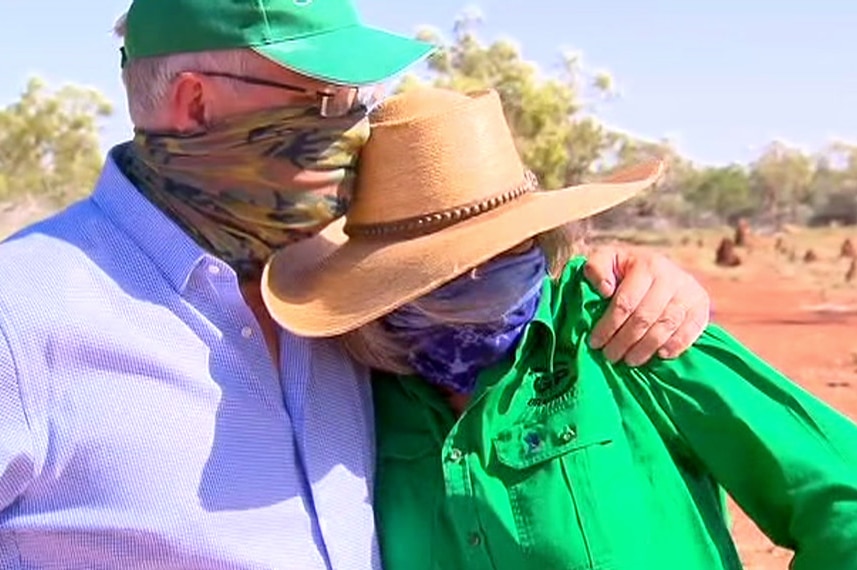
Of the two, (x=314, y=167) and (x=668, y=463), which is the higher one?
(x=314, y=167)

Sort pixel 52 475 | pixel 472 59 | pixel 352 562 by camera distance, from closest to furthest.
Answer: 1. pixel 52 475
2. pixel 352 562
3. pixel 472 59

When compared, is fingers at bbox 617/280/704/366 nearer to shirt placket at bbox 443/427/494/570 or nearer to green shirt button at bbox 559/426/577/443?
green shirt button at bbox 559/426/577/443

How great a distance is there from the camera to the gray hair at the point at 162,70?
2.60 metres

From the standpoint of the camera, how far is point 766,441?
2.59 metres

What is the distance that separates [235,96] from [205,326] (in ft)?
1.31

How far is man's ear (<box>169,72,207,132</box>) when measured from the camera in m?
2.63

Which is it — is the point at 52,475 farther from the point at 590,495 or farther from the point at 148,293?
the point at 590,495

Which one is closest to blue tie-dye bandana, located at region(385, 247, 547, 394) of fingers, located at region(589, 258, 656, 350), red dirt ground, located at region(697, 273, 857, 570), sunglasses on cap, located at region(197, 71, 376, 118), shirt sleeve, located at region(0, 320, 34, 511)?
fingers, located at region(589, 258, 656, 350)

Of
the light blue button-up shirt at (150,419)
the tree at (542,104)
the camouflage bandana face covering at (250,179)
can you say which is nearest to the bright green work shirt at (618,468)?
the light blue button-up shirt at (150,419)

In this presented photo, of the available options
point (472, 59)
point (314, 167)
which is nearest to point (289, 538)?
point (314, 167)

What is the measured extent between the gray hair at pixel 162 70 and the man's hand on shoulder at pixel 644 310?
2.31 feet

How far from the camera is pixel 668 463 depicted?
2.65 metres

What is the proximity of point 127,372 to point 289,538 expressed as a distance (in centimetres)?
Answer: 37

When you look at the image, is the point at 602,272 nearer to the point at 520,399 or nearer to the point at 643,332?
the point at 643,332
